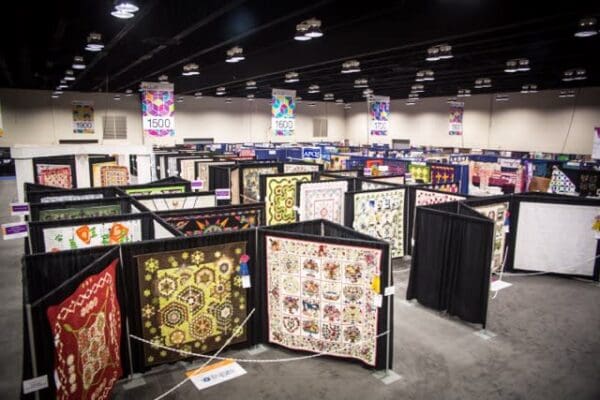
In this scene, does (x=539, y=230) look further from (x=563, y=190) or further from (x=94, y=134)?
(x=94, y=134)

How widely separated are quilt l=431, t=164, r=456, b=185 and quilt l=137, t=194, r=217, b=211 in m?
8.86

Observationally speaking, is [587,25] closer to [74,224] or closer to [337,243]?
[337,243]

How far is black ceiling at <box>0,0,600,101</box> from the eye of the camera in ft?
23.0

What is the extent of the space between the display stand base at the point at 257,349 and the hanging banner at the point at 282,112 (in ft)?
46.7

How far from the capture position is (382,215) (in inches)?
311

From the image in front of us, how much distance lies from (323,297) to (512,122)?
78.3 feet

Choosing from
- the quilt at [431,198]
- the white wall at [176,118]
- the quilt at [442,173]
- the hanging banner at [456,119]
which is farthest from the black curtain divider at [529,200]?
the white wall at [176,118]

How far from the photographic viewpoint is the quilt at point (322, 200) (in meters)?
8.20

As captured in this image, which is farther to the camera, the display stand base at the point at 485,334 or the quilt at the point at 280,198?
the quilt at the point at 280,198

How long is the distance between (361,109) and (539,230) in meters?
27.0

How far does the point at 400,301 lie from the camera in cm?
652

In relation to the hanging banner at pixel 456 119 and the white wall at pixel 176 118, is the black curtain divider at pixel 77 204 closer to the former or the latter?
the white wall at pixel 176 118

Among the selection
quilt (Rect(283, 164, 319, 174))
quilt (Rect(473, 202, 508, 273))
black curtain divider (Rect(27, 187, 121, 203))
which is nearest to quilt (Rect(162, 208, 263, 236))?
black curtain divider (Rect(27, 187, 121, 203))

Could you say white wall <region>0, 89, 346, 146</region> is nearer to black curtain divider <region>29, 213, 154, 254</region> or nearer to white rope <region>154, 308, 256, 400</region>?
black curtain divider <region>29, 213, 154, 254</region>
